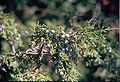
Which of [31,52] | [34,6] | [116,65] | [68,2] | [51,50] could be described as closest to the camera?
[51,50]

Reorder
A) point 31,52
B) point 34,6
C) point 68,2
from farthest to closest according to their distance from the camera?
point 34,6 → point 68,2 → point 31,52

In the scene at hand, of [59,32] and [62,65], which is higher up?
[59,32]

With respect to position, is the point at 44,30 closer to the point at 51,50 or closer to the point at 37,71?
the point at 51,50

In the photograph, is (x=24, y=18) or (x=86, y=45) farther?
(x=24, y=18)

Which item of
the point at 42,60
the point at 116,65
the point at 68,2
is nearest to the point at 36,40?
the point at 42,60

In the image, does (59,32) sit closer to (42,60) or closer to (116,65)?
(42,60)

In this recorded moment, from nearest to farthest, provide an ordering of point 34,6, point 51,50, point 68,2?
1. point 51,50
2. point 68,2
3. point 34,6

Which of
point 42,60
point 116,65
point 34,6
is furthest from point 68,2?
point 42,60

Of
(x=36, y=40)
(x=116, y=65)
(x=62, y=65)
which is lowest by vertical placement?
(x=116, y=65)

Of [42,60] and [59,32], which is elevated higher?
[59,32]
